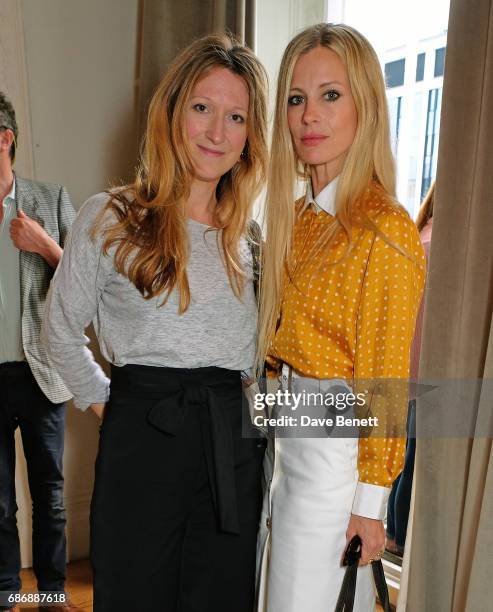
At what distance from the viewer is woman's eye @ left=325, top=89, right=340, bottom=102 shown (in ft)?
4.18

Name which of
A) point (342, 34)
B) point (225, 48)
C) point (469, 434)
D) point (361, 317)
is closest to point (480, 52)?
point (342, 34)

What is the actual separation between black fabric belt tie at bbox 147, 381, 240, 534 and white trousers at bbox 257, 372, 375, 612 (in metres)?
0.13

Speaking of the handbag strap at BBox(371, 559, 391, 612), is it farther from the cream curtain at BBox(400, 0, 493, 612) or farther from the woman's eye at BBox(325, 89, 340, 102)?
the woman's eye at BBox(325, 89, 340, 102)

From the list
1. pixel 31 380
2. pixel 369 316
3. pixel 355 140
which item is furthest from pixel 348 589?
pixel 31 380

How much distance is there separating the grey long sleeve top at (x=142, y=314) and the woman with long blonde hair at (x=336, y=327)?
80 mm

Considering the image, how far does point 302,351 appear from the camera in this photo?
1.28 meters

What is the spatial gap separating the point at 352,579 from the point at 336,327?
0.49m

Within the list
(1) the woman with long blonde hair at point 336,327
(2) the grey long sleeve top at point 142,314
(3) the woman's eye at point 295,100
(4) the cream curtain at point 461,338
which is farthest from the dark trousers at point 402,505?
(3) the woman's eye at point 295,100

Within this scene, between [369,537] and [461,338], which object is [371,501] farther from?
[461,338]

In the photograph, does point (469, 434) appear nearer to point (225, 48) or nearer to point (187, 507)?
point (187, 507)

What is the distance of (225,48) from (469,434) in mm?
1151

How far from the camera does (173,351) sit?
132cm

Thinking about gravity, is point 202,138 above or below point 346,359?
above

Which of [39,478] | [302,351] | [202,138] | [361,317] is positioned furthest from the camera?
[39,478]
